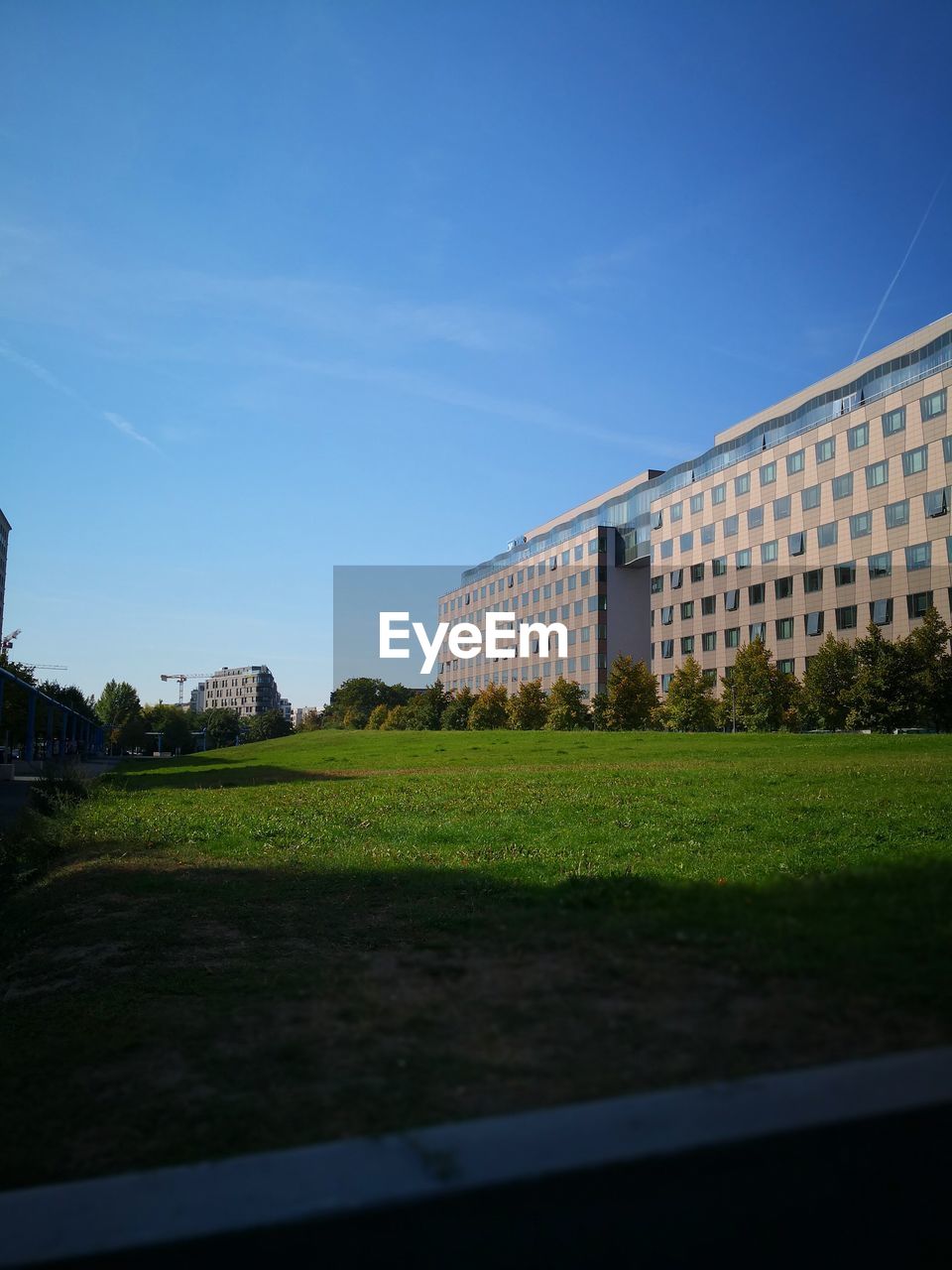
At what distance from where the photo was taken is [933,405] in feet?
192

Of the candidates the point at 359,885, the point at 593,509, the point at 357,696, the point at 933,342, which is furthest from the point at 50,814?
the point at 357,696

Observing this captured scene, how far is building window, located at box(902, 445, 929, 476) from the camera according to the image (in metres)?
59.2

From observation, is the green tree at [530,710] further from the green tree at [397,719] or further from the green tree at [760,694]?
the green tree at [397,719]

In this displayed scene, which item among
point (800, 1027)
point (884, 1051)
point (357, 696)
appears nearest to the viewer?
point (884, 1051)

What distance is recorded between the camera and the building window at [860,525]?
2515 inches

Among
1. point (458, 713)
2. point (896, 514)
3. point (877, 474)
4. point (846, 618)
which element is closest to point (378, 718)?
point (458, 713)

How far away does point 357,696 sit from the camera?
164 meters

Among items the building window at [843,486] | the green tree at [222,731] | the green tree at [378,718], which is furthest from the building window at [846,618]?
the green tree at [222,731]

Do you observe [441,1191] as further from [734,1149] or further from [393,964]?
[393,964]

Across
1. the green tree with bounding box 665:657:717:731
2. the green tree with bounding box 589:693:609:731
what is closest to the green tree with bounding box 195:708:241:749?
the green tree with bounding box 589:693:609:731

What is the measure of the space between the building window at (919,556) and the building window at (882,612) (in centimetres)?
280

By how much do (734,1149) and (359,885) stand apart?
749 cm

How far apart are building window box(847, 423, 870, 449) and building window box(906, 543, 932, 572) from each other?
893 cm

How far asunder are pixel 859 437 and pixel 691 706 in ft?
73.2
